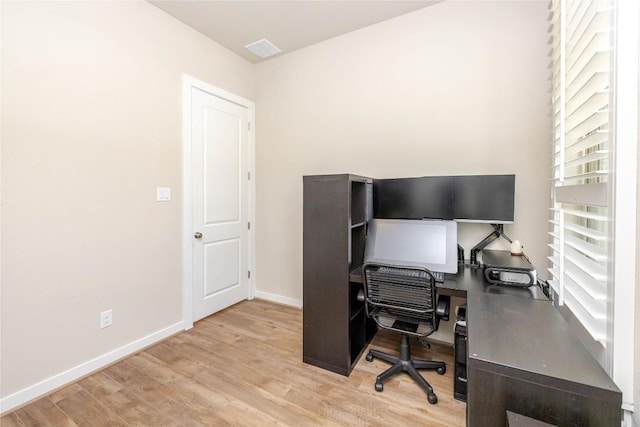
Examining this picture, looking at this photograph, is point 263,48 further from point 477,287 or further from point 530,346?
point 530,346

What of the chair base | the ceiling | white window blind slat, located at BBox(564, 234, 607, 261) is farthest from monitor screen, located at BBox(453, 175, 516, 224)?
the ceiling

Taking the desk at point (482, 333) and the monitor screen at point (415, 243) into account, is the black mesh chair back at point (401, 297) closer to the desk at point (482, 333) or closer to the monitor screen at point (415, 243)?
the desk at point (482, 333)

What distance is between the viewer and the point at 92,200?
6.91 ft

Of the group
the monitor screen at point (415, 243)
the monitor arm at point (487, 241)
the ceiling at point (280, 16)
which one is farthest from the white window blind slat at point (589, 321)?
the ceiling at point (280, 16)

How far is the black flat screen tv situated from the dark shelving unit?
11.1 inches

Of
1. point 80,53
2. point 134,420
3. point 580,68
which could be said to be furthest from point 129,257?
point 580,68

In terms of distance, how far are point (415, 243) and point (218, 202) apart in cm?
215

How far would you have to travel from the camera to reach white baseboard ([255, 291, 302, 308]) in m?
3.34

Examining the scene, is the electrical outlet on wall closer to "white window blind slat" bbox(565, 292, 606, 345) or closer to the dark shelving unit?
the dark shelving unit

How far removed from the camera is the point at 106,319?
2.21 meters

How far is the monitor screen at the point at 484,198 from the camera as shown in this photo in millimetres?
2021

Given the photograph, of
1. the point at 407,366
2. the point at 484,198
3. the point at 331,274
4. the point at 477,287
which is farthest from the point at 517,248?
the point at 331,274

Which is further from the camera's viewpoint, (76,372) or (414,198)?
(414,198)

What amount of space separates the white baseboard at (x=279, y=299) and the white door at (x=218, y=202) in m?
0.19
